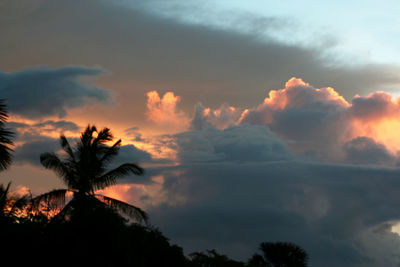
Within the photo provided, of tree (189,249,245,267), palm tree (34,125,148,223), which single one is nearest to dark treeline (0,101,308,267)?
palm tree (34,125,148,223)

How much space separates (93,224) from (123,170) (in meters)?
9.42

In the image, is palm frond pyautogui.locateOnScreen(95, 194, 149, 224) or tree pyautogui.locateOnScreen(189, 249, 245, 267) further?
tree pyautogui.locateOnScreen(189, 249, 245, 267)

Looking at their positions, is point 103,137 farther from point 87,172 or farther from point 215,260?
point 215,260

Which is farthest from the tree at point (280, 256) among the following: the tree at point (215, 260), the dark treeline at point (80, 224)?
the dark treeline at point (80, 224)

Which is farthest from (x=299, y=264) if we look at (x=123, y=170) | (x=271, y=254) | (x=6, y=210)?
(x=6, y=210)

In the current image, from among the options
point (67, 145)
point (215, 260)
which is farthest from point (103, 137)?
point (215, 260)

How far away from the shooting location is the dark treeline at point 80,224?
20578 millimetres

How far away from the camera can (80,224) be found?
22609 mm

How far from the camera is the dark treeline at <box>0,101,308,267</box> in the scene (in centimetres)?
2058

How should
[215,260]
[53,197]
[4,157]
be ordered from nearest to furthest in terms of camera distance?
1. [4,157]
2. [53,197]
3. [215,260]

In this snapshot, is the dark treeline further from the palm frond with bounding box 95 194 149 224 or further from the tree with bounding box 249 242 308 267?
the tree with bounding box 249 242 308 267

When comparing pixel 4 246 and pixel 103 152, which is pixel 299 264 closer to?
pixel 103 152

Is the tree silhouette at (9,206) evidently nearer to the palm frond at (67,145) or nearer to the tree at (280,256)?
the palm frond at (67,145)

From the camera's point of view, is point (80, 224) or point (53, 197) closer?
point (80, 224)
